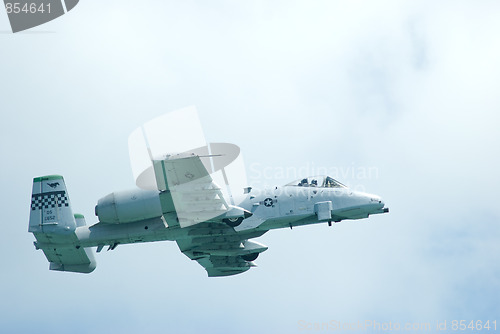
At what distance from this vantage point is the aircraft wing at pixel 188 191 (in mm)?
39906

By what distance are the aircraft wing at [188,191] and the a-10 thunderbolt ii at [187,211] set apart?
5cm

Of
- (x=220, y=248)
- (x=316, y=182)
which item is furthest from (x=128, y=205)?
(x=316, y=182)

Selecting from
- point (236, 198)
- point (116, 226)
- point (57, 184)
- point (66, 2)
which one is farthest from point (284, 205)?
point (66, 2)

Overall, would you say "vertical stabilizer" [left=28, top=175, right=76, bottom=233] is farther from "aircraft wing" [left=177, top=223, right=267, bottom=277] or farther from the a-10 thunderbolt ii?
"aircraft wing" [left=177, top=223, right=267, bottom=277]

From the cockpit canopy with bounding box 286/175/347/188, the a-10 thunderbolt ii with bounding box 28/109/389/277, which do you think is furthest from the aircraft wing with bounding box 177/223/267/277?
the cockpit canopy with bounding box 286/175/347/188

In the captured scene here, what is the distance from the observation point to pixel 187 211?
41688 mm

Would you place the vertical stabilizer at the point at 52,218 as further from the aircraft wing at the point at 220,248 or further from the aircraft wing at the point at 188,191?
the aircraft wing at the point at 220,248

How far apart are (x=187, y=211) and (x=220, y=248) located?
15.5ft

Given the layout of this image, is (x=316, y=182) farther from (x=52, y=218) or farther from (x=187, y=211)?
(x=52, y=218)

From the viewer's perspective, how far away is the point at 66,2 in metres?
44.0

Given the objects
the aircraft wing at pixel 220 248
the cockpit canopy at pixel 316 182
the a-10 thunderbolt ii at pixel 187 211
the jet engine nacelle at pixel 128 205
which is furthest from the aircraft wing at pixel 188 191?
the cockpit canopy at pixel 316 182

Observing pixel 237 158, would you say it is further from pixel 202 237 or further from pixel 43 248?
pixel 43 248

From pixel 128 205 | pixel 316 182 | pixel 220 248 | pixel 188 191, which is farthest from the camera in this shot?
pixel 220 248

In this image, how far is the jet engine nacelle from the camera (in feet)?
136
